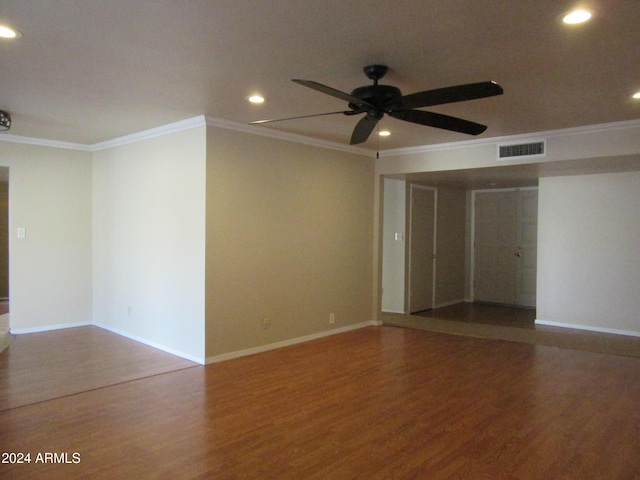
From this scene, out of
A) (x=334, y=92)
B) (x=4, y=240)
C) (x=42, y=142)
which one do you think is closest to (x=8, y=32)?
(x=334, y=92)

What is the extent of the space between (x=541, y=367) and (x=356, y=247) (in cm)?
268

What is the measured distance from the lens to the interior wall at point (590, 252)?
19.8 feet

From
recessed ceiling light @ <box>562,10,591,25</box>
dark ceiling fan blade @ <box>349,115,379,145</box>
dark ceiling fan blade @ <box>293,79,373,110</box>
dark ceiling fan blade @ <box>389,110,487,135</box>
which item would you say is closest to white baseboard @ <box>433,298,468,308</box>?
dark ceiling fan blade @ <box>349,115,379,145</box>

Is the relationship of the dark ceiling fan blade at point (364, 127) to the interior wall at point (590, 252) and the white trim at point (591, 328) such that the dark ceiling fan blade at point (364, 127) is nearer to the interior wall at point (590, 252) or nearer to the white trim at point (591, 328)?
the interior wall at point (590, 252)

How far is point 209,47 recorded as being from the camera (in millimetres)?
2818

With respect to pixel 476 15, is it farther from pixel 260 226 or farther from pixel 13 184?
pixel 13 184

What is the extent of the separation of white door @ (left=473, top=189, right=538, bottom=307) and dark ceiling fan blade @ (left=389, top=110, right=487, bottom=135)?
552cm

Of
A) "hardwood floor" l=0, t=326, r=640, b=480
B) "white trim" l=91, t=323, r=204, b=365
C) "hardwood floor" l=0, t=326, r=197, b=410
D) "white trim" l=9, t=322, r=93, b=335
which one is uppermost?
"white trim" l=9, t=322, r=93, b=335

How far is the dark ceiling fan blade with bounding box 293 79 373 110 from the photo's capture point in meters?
2.46

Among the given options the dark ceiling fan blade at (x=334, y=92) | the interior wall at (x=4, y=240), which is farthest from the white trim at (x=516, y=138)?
the interior wall at (x=4, y=240)

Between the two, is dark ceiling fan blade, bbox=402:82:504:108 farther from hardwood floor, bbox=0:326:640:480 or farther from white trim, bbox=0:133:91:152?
white trim, bbox=0:133:91:152

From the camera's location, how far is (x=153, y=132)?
5.21 meters

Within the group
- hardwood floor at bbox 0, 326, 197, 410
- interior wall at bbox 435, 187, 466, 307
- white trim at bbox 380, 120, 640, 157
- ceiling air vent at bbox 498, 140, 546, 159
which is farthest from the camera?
interior wall at bbox 435, 187, 466, 307

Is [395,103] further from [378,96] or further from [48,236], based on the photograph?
[48,236]
